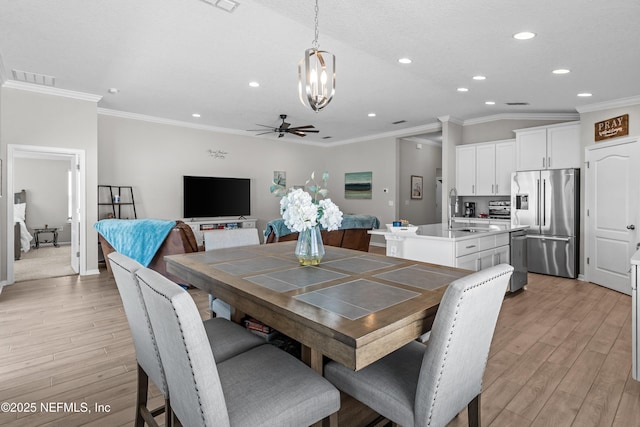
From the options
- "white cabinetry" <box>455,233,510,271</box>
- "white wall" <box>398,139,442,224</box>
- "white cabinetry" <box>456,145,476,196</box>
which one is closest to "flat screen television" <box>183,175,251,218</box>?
"white wall" <box>398,139,442,224</box>

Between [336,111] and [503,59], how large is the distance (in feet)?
9.54

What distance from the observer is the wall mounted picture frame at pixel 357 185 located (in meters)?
8.35

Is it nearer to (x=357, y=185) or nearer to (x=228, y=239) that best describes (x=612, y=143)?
(x=228, y=239)

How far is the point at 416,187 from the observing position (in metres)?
8.50

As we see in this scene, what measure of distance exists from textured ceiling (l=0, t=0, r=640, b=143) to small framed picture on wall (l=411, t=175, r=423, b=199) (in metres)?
3.13

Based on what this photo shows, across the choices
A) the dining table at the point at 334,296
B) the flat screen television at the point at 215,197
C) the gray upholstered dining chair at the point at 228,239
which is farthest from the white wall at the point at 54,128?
the dining table at the point at 334,296

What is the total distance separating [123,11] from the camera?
274 cm

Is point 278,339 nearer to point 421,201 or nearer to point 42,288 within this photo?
point 42,288

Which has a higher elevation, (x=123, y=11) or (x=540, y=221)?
(x=123, y=11)

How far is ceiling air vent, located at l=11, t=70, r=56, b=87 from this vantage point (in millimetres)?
Result: 4105

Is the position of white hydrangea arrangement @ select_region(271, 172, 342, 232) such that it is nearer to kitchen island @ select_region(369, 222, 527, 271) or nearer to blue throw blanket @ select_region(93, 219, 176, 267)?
kitchen island @ select_region(369, 222, 527, 271)

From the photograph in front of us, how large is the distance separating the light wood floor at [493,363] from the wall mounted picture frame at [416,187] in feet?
15.1

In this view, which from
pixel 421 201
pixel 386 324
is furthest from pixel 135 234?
pixel 421 201

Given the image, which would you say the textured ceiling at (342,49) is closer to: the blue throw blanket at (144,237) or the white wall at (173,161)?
the white wall at (173,161)
